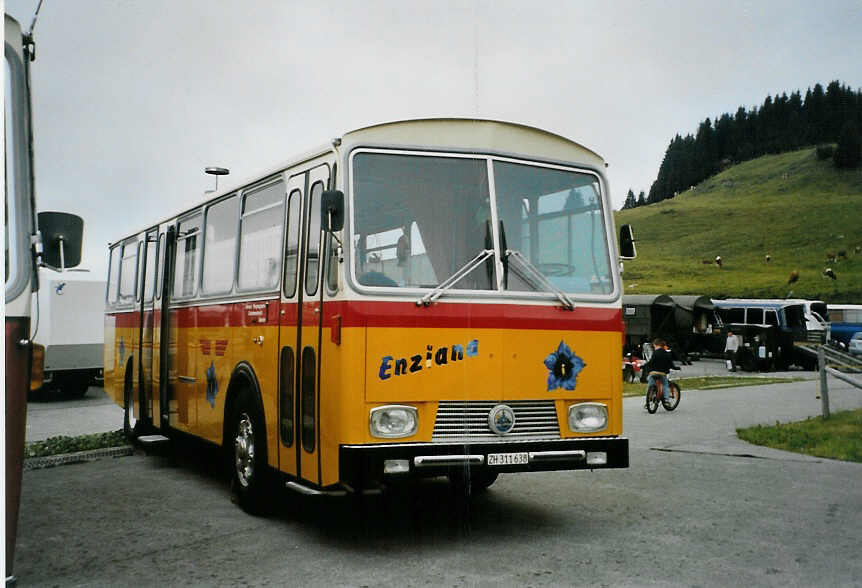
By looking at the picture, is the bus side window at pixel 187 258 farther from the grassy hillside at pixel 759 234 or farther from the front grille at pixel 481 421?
the grassy hillside at pixel 759 234

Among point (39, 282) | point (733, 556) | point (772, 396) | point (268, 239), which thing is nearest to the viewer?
point (39, 282)

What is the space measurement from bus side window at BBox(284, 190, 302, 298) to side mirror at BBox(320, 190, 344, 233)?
1103 mm

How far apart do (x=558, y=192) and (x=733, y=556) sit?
10.6ft

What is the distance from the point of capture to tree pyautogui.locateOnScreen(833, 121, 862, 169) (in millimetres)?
144500

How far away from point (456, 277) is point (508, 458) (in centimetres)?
144

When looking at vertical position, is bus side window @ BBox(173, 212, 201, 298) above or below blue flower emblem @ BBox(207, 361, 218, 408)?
above

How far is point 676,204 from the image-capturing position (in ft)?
496

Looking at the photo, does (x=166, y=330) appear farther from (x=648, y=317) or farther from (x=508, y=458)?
(x=648, y=317)

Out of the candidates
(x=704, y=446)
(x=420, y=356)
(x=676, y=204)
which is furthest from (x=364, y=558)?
(x=676, y=204)

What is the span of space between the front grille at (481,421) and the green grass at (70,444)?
7.38 m

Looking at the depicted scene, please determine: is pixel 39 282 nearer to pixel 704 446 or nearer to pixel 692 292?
pixel 704 446

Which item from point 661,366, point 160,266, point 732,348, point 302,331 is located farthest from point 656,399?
point 732,348

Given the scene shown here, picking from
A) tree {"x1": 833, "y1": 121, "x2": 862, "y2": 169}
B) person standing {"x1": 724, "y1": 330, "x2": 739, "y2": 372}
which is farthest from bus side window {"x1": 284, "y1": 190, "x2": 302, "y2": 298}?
tree {"x1": 833, "y1": 121, "x2": 862, "y2": 169}

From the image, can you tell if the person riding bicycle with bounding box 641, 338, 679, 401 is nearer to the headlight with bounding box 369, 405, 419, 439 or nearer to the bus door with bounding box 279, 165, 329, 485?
the bus door with bounding box 279, 165, 329, 485
